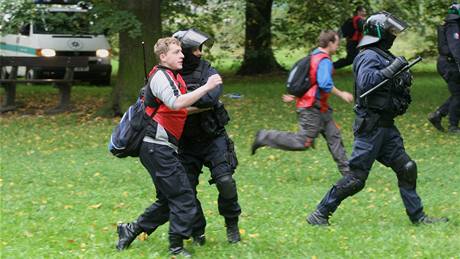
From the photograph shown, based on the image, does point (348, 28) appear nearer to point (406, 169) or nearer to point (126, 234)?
point (406, 169)

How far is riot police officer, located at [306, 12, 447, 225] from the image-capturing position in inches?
288

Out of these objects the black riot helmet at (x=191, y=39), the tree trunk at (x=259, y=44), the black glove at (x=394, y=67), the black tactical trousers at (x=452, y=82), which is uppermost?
the black riot helmet at (x=191, y=39)

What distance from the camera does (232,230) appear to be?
7047 millimetres

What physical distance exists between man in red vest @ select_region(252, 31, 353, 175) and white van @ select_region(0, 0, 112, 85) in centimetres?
1077

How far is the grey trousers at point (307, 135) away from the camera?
360 inches

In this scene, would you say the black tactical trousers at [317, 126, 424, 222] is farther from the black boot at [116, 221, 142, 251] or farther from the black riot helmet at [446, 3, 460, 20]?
the black riot helmet at [446, 3, 460, 20]

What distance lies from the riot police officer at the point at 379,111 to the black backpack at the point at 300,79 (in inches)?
65.4

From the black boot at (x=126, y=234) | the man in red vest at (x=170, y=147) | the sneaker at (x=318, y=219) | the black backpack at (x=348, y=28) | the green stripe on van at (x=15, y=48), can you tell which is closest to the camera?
the man in red vest at (x=170, y=147)

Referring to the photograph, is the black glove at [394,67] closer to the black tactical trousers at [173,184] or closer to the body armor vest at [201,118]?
the body armor vest at [201,118]

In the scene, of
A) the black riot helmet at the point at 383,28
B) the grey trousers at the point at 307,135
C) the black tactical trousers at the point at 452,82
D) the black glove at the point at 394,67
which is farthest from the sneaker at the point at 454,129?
the black glove at the point at 394,67

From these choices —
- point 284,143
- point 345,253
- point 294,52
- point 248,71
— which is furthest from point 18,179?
point 294,52

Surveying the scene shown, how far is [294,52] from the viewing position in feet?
92.4

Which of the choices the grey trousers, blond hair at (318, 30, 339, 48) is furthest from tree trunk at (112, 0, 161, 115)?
blond hair at (318, 30, 339, 48)

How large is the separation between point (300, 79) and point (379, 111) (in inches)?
76.0
